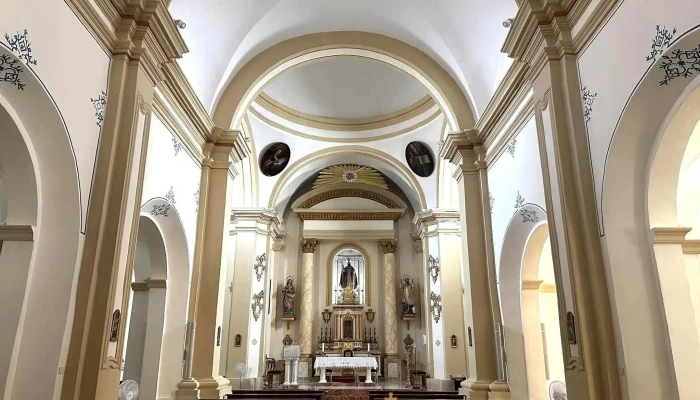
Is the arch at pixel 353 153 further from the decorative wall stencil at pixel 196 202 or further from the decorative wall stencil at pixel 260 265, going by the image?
the decorative wall stencil at pixel 196 202

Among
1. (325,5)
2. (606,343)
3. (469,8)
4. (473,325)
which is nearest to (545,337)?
(473,325)

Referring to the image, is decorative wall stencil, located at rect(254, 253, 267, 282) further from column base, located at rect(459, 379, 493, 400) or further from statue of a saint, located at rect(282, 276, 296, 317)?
column base, located at rect(459, 379, 493, 400)

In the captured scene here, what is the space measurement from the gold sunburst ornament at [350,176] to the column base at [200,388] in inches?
389

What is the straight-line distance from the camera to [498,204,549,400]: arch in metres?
7.42

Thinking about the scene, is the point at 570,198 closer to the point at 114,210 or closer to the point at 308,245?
the point at 114,210

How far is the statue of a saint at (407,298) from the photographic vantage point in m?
16.7

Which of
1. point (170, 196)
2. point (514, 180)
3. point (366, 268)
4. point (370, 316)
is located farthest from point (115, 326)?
point (366, 268)

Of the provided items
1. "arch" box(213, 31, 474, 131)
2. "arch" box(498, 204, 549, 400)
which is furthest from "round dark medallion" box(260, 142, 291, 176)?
"arch" box(498, 204, 549, 400)

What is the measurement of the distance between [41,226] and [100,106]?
53.7 inches

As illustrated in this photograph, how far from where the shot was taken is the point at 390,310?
1670 cm

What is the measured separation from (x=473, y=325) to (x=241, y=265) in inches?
289

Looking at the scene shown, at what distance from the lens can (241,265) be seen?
13641 millimetres

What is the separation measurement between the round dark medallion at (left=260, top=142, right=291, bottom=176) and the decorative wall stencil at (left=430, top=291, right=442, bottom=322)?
5774 mm

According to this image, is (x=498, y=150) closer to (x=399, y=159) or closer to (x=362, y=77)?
(x=362, y=77)
